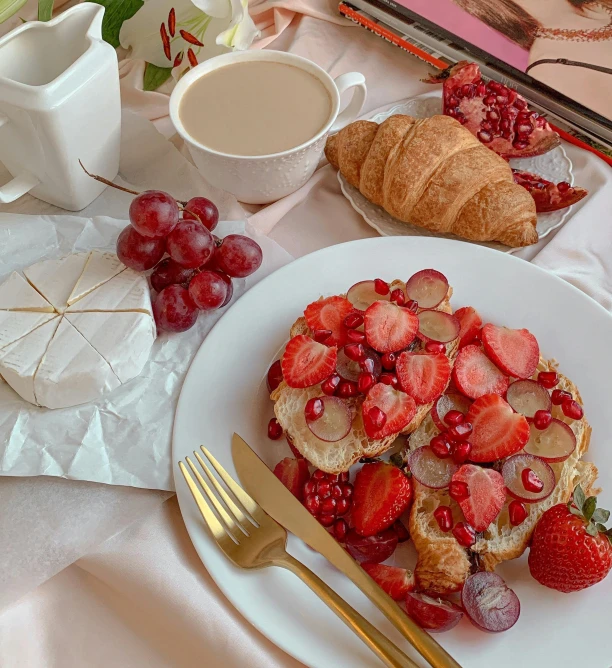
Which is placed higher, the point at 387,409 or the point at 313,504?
the point at 387,409

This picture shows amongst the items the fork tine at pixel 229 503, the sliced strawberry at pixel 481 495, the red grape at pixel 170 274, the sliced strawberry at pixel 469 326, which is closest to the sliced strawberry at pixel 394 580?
the sliced strawberry at pixel 481 495

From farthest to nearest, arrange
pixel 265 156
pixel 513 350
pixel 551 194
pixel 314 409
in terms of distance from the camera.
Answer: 1. pixel 551 194
2. pixel 265 156
3. pixel 513 350
4. pixel 314 409

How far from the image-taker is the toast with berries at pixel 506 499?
1359 millimetres

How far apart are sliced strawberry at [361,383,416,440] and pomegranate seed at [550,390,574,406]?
333 mm

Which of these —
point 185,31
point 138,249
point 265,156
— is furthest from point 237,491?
point 185,31

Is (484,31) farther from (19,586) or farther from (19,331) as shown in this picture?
(19,586)

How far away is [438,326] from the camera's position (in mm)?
1629

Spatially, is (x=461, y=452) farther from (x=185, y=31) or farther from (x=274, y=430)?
(x=185, y=31)

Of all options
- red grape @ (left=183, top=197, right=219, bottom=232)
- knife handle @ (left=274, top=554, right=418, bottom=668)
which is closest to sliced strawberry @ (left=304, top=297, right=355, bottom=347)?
red grape @ (left=183, top=197, right=219, bottom=232)

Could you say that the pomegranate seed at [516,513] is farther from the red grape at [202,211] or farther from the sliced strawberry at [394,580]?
the red grape at [202,211]

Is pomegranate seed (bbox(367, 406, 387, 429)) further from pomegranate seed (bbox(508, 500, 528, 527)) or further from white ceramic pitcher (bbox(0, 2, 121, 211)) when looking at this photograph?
white ceramic pitcher (bbox(0, 2, 121, 211))

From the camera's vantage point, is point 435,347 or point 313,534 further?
point 435,347

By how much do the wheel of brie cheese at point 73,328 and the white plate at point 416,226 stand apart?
27.6 inches

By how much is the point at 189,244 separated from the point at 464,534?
0.92 m
